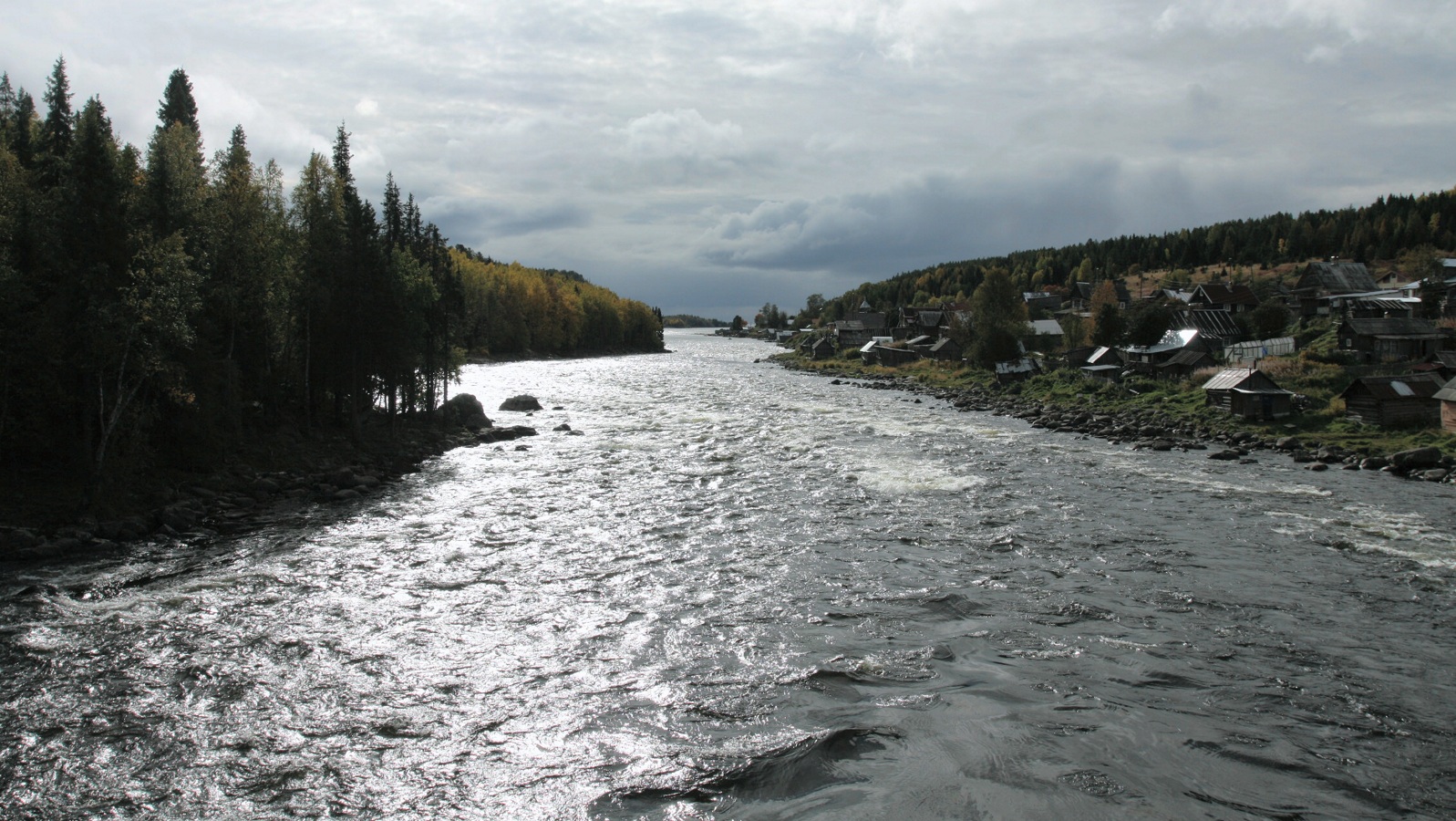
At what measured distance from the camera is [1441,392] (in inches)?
1556

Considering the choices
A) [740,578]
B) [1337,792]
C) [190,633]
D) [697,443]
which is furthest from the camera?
[697,443]

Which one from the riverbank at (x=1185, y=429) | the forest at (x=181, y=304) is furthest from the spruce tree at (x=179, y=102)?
the riverbank at (x=1185, y=429)

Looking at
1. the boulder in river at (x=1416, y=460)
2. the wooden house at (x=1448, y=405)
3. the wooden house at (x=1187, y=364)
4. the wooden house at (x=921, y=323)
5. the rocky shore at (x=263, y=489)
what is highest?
the wooden house at (x=921, y=323)

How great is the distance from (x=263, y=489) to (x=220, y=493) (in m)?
1.68

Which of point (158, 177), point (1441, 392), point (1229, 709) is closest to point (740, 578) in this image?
point (1229, 709)

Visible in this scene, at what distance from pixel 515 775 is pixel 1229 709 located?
11561 mm

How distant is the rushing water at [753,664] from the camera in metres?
10.8

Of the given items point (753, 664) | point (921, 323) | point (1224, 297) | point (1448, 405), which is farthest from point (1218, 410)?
point (921, 323)

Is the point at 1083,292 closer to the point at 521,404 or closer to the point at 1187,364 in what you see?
the point at 1187,364

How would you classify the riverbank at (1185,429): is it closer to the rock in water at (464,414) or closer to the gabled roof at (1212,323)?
the gabled roof at (1212,323)

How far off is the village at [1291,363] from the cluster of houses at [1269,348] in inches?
3.9

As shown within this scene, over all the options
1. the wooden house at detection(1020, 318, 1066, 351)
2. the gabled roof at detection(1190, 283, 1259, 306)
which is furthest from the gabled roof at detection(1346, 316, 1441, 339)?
the gabled roof at detection(1190, 283, 1259, 306)

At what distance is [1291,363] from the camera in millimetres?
59188

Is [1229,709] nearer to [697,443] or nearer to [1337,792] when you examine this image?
[1337,792]
